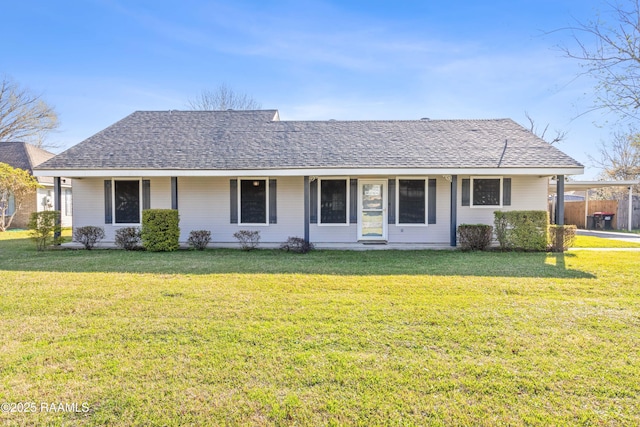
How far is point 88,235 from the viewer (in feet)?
34.2

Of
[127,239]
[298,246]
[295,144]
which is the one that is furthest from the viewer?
[295,144]

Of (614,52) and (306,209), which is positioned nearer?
(614,52)

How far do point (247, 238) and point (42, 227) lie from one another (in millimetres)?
5945

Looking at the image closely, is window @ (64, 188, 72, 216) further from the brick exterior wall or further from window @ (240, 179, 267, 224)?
window @ (240, 179, 267, 224)

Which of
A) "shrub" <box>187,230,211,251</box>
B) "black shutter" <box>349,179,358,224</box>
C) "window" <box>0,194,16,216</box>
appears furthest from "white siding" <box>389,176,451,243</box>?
"window" <box>0,194,16,216</box>

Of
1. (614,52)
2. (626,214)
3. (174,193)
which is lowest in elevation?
(626,214)

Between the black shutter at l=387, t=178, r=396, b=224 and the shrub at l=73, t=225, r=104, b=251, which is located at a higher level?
the black shutter at l=387, t=178, r=396, b=224

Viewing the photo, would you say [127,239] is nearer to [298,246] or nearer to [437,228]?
[298,246]

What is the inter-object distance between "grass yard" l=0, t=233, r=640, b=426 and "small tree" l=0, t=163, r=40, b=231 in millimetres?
12388

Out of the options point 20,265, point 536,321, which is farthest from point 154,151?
point 536,321

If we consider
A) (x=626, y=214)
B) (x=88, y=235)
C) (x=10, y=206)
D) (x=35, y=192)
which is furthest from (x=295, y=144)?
(x=626, y=214)

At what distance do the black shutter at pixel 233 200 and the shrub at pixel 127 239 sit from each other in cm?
280

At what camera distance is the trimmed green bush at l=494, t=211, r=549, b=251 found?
9.67 metres

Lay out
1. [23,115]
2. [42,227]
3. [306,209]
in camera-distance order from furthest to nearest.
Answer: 1. [23,115]
2. [306,209]
3. [42,227]
